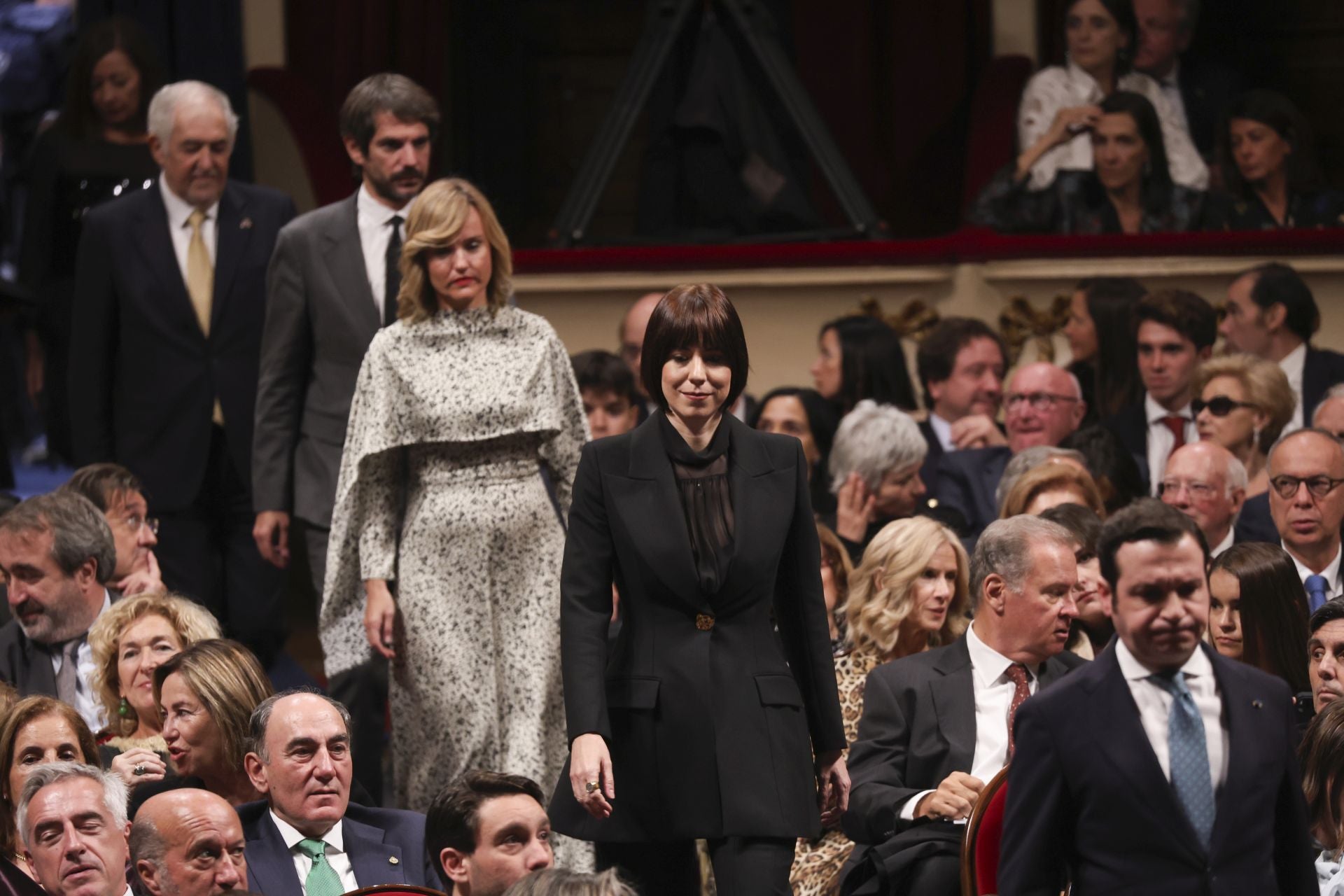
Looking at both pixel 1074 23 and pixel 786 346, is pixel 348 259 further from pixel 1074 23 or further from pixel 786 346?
pixel 1074 23

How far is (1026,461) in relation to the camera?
18.7 feet

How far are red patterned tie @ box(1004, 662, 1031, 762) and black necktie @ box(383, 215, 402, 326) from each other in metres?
1.75

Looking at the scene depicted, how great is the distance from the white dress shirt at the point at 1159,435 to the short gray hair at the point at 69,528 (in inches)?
115

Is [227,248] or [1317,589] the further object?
[227,248]

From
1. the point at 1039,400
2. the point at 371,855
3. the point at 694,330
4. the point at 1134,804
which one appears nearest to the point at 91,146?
the point at 1039,400

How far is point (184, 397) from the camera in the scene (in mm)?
5801

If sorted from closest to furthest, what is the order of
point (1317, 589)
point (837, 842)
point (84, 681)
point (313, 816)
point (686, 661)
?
point (686, 661) < point (313, 816) < point (837, 842) < point (84, 681) < point (1317, 589)

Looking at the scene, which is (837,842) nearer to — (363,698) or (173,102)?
(363,698)

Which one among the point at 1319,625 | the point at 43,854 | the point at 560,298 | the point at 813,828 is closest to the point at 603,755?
the point at 813,828

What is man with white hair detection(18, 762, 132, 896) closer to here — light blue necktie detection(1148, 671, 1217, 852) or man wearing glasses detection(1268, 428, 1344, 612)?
light blue necktie detection(1148, 671, 1217, 852)

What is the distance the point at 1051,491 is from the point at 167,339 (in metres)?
2.31

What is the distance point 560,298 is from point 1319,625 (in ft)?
12.3

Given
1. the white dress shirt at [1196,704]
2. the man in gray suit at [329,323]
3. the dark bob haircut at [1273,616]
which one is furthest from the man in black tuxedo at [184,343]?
the white dress shirt at [1196,704]

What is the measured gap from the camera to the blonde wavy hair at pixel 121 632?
15.7ft
